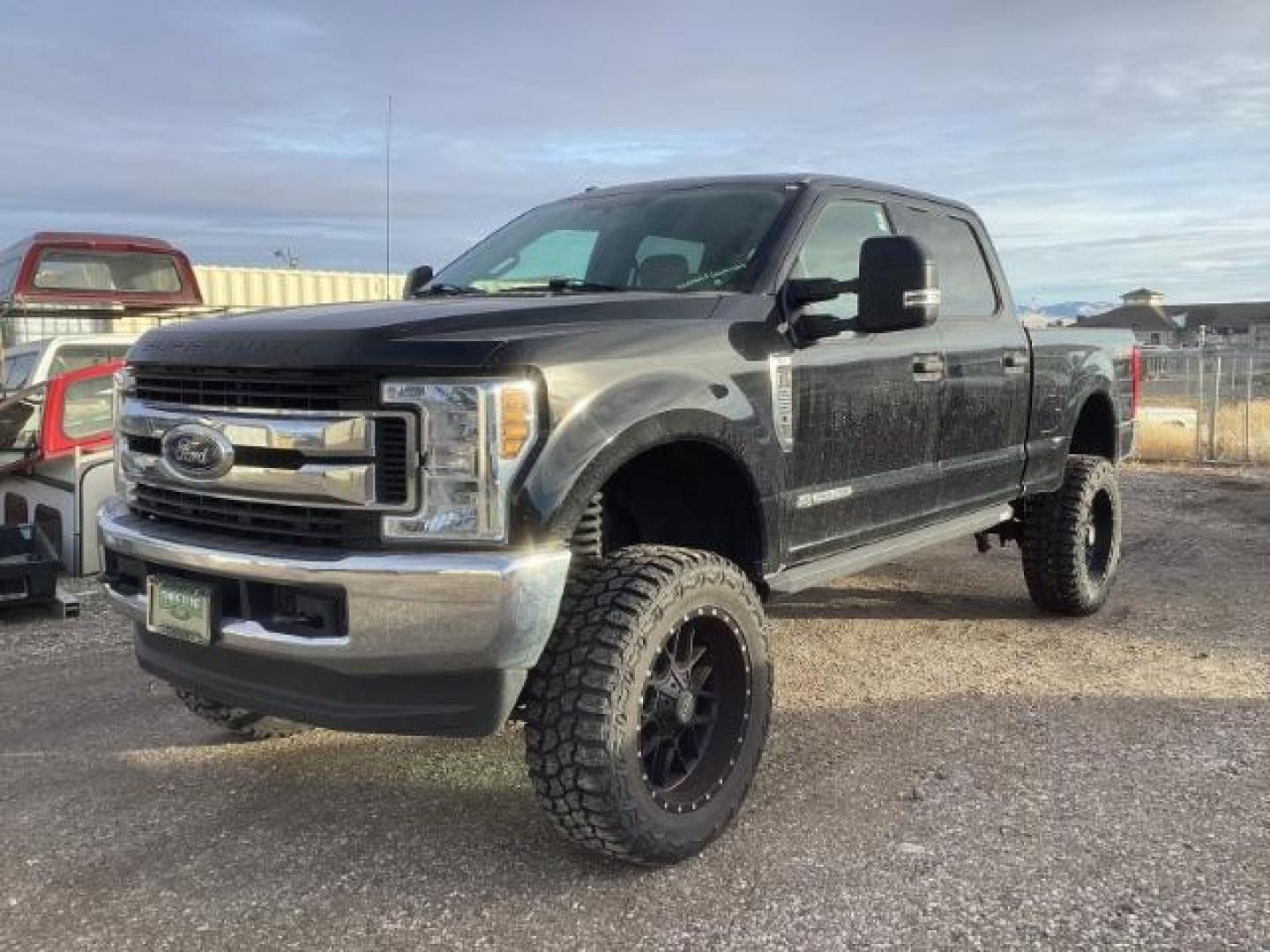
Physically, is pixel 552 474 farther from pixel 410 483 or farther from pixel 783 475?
pixel 783 475

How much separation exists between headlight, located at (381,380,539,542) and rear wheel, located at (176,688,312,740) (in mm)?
1341

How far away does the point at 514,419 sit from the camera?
286cm

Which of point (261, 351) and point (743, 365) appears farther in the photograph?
point (743, 365)

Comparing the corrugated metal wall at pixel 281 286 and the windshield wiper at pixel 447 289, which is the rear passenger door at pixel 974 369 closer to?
the windshield wiper at pixel 447 289

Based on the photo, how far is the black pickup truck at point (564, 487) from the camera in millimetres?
2838

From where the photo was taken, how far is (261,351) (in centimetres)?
301

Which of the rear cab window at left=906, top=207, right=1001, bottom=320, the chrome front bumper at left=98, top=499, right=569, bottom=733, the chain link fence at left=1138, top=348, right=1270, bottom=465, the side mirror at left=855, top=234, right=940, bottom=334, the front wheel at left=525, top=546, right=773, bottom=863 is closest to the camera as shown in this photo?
the chrome front bumper at left=98, top=499, right=569, bottom=733

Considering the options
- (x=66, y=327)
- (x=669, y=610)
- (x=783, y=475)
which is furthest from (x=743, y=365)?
→ (x=66, y=327)

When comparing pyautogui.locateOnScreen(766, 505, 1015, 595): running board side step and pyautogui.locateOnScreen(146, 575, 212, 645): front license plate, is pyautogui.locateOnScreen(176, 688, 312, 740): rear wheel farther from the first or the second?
pyautogui.locateOnScreen(766, 505, 1015, 595): running board side step

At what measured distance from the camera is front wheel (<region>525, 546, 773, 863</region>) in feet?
9.86

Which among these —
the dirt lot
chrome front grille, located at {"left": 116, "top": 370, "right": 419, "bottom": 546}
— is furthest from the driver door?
chrome front grille, located at {"left": 116, "top": 370, "right": 419, "bottom": 546}

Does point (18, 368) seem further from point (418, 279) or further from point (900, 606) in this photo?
point (900, 606)

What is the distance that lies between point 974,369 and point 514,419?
2745 mm

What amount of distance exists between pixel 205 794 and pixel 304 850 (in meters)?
0.64
